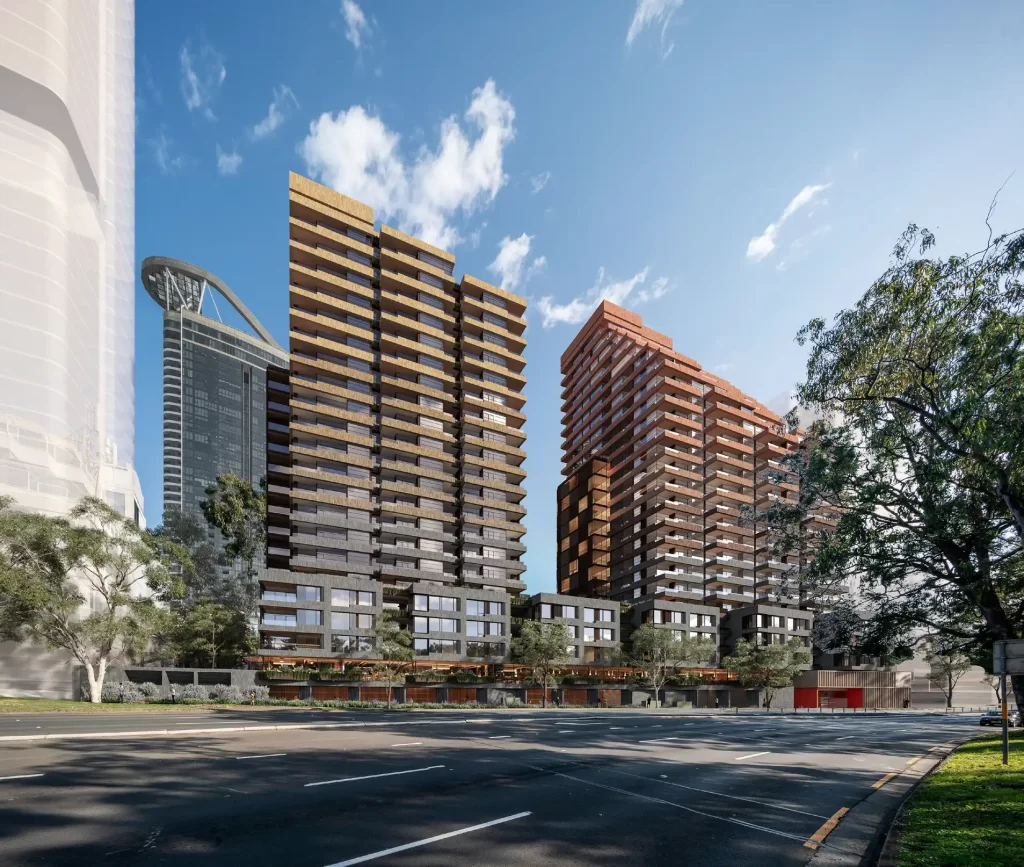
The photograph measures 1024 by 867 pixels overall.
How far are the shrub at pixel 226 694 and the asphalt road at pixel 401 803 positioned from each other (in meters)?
27.5

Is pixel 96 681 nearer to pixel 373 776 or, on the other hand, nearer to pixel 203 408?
pixel 373 776

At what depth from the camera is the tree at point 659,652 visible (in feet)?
244

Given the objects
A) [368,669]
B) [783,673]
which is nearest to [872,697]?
[783,673]

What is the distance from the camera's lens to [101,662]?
42.6 m

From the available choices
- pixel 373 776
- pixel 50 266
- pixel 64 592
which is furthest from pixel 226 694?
pixel 373 776

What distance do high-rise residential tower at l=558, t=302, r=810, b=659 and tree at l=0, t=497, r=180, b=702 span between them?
67.4 m

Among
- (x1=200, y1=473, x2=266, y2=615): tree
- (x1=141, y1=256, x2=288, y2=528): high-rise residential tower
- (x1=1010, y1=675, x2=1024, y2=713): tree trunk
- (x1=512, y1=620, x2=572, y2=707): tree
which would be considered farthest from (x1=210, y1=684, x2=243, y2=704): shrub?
(x1=141, y1=256, x2=288, y2=528): high-rise residential tower

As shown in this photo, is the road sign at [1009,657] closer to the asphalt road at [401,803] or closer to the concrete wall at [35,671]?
the asphalt road at [401,803]

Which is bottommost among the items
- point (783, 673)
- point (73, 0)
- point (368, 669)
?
point (783, 673)

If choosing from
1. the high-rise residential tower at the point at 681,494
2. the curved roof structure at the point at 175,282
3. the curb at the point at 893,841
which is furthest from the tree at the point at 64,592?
the curved roof structure at the point at 175,282

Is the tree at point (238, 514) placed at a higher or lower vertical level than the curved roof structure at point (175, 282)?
lower

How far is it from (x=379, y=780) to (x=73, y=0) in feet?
227

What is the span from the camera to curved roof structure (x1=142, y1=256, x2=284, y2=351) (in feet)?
603

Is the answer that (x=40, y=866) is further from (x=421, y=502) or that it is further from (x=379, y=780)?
(x=421, y=502)
